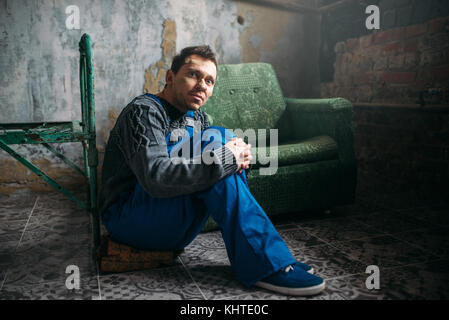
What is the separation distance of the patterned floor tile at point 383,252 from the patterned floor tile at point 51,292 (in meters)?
1.17

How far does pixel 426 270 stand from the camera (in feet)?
5.09

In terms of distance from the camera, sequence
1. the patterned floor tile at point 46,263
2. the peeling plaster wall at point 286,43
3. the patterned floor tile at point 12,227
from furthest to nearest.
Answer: the peeling plaster wall at point 286,43 < the patterned floor tile at point 12,227 < the patterned floor tile at point 46,263

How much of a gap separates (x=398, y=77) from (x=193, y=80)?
2.09 metres

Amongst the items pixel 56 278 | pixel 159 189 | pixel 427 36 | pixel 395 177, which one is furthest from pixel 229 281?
pixel 427 36

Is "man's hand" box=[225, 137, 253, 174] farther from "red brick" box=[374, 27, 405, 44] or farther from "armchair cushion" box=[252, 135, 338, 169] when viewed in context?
"red brick" box=[374, 27, 405, 44]

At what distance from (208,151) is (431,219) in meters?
1.63

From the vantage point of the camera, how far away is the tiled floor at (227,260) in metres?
1.39

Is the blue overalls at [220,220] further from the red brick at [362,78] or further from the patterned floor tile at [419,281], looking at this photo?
the red brick at [362,78]

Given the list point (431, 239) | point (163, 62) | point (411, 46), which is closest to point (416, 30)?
point (411, 46)

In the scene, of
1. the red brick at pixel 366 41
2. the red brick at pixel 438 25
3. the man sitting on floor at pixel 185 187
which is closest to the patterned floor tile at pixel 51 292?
the man sitting on floor at pixel 185 187

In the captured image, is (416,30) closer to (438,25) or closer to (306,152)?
(438,25)

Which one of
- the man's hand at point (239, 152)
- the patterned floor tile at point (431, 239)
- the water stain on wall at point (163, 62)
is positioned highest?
the water stain on wall at point (163, 62)

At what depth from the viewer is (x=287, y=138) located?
2.68m
